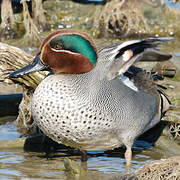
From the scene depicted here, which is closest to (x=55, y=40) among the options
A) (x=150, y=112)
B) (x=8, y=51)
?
(x=150, y=112)

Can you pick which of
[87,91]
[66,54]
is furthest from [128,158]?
[66,54]

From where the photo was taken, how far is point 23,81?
19.4 ft

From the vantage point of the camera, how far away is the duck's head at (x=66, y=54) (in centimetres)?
446

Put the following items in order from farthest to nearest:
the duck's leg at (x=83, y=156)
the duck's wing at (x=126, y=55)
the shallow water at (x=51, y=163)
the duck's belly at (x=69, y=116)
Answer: the duck's leg at (x=83, y=156), the shallow water at (x=51, y=163), the duck's wing at (x=126, y=55), the duck's belly at (x=69, y=116)

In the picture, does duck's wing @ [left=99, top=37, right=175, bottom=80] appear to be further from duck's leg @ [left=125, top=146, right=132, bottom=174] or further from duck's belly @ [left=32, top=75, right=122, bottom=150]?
duck's leg @ [left=125, top=146, right=132, bottom=174]

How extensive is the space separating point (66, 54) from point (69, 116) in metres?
0.52

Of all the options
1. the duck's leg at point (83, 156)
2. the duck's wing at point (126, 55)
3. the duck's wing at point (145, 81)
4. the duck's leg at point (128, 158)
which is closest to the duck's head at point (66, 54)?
the duck's wing at point (126, 55)

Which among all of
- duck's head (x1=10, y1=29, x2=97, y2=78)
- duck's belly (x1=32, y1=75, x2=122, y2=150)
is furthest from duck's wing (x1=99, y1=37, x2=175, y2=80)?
duck's belly (x1=32, y1=75, x2=122, y2=150)

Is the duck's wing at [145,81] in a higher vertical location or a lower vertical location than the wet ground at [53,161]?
higher

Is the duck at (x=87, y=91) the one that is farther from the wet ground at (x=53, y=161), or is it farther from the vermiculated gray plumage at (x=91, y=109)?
the wet ground at (x=53, y=161)

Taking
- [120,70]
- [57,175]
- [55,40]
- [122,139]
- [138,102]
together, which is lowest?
[57,175]

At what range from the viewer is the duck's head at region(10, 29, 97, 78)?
4.46 m

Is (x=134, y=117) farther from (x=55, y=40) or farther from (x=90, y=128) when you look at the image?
(x=55, y=40)

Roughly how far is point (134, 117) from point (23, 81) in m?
1.65
